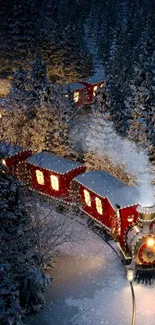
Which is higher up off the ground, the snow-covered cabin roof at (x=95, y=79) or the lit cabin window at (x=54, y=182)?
the snow-covered cabin roof at (x=95, y=79)

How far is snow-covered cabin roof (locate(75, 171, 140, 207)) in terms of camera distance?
28.6 metres

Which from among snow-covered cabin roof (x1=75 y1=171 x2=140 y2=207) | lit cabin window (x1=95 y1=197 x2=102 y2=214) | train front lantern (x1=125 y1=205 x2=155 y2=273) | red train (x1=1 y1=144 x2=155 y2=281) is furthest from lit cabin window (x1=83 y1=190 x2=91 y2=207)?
train front lantern (x1=125 y1=205 x2=155 y2=273)

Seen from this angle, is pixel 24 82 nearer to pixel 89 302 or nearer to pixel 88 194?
pixel 88 194

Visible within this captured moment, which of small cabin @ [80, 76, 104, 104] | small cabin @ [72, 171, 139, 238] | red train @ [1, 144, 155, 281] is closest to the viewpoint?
red train @ [1, 144, 155, 281]

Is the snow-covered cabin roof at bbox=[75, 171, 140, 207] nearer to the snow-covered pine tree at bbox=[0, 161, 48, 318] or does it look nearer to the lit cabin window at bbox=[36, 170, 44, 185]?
the lit cabin window at bbox=[36, 170, 44, 185]

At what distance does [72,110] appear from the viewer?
42.1 m

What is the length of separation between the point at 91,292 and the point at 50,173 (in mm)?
12116

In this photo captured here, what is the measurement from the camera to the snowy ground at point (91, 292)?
23.6m

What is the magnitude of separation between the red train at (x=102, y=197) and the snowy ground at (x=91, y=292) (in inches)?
50.4

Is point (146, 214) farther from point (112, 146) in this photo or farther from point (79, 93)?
point (79, 93)

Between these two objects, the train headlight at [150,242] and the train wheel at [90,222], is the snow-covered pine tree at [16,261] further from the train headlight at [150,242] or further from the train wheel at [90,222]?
the train wheel at [90,222]

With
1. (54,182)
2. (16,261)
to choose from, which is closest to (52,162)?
(54,182)

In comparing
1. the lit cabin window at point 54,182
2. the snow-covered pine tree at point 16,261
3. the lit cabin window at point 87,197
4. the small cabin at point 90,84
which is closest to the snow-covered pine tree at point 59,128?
the lit cabin window at point 54,182

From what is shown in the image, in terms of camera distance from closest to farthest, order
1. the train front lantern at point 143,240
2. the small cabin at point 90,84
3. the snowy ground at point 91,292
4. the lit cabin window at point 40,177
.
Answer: the snowy ground at point 91,292
the train front lantern at point 143,240
the lit cabin window at point 40,177
the small cabin at point 90,84
